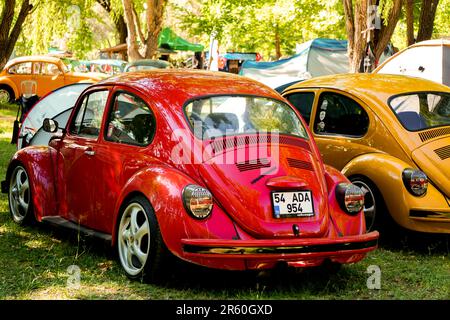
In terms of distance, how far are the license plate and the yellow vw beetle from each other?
4.12 ft

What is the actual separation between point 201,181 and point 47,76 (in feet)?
72.1

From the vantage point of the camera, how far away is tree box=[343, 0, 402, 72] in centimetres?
1449

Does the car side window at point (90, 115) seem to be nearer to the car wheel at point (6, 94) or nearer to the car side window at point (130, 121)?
the car side window at point (130, 121)

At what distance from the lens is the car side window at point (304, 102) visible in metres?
8.79

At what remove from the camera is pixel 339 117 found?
8398 millimetres

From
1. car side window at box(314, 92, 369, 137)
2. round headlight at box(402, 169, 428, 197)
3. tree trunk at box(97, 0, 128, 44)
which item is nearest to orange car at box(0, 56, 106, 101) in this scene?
tree trunk at box(97, 0, 128, 44)

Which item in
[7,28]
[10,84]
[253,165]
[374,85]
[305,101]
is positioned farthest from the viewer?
[10,84]

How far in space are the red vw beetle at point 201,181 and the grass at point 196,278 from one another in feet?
0.82

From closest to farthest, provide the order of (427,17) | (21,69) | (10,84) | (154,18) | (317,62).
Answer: (427,17) → (154,18) → (10,84) → (21,69) → (317,62)

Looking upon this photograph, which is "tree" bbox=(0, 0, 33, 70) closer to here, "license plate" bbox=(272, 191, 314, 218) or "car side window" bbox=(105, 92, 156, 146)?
"car side window" bbox=(105, 92, 156, 146)

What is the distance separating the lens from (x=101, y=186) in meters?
6.47

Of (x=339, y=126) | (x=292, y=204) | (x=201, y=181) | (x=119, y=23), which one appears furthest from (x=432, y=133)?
(x=119, y=23)

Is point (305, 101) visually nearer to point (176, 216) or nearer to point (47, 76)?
point (176, 216)
